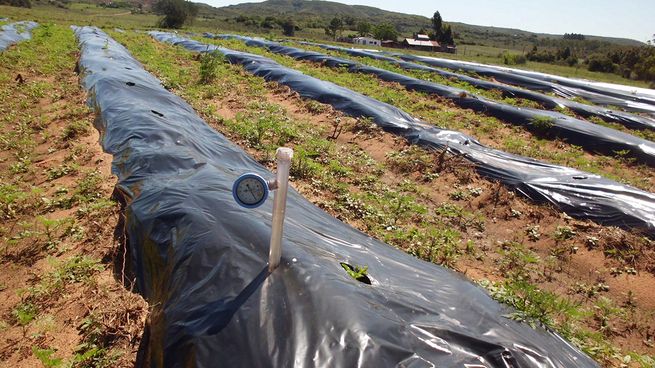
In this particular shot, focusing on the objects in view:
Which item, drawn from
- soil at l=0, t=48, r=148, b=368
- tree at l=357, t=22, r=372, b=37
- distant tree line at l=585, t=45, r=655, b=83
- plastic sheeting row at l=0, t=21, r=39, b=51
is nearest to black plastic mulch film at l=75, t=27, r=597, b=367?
soil at l=0, t=48, r=148, b=368

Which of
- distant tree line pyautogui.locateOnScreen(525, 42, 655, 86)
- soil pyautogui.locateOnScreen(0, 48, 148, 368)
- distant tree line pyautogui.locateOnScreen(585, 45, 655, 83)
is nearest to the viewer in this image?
soil pyautogui.locateOnScreen(0, 48, 148, 368)

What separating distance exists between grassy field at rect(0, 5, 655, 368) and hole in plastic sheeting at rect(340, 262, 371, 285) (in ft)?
4.15

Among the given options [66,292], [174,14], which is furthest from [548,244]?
[174,14]

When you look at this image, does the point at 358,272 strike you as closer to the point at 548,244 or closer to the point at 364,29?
the point at 548,244

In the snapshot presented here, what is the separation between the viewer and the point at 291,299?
221 centimetres

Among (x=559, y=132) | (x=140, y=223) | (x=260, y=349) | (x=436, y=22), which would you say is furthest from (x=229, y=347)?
(x=436, y=22)

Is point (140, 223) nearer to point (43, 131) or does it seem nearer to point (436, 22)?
point (43, 131)

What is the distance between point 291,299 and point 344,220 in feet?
10.7

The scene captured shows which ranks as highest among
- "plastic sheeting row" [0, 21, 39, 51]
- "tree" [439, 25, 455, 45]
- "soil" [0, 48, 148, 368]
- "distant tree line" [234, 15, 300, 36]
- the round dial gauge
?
"tree" [439, 25, 455, 45]

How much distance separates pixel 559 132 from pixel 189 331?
1068cm

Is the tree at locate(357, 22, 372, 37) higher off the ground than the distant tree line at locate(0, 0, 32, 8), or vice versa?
the tree at locate(357, 22, 372, 37)

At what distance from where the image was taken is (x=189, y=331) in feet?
6.91

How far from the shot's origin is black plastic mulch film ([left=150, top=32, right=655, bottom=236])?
19.0ft

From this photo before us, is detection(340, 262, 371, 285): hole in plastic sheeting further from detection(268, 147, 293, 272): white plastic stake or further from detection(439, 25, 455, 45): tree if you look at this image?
detection(439, 25, 455, 45): tree
